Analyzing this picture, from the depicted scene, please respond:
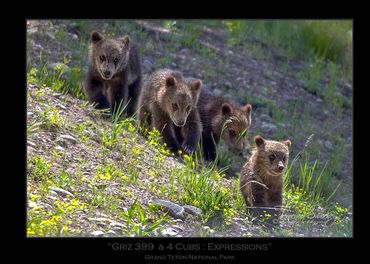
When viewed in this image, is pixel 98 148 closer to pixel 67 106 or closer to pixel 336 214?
pixel 67 106

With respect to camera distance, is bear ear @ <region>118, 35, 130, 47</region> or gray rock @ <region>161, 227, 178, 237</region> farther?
bear ear @ <region>118, 35, 130, 47</region>

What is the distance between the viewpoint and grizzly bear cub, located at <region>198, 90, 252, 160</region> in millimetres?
9789

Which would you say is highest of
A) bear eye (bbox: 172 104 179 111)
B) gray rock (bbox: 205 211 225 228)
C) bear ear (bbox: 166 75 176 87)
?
bear ear (bbox: 166 75 176 87)

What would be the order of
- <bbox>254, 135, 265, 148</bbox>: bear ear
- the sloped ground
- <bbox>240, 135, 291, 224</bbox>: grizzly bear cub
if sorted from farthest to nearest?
<bbox>254, 135, 265, 148</bbox>: bear ear
<bbox>240, 135, 291, 224</bbox>: grizzly bear cub
the sloped ground

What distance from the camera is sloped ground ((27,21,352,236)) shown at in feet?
20.8

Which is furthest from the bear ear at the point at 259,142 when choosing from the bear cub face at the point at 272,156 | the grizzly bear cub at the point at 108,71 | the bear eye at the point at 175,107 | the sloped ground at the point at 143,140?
the grizzly bear cub at the point at 108,71

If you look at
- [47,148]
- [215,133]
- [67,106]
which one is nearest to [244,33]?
[215,133]

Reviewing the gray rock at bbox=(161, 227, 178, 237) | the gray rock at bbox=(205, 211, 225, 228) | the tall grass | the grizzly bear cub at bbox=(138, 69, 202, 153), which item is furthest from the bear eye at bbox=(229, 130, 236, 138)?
the tall grass

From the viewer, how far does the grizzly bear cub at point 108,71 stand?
942cm

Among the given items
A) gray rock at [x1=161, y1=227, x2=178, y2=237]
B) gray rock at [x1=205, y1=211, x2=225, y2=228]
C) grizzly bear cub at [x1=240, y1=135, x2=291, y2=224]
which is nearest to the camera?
gray rock at [x1=161, y1=227, x2=178, y2=237]

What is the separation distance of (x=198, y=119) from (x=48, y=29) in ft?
9.89

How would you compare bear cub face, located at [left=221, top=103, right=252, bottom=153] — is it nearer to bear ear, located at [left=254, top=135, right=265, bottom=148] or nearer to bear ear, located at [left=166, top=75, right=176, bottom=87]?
bear ear, located at [left=166, top=75, right=176, bottom=87]

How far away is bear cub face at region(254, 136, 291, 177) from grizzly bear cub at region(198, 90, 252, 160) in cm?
171

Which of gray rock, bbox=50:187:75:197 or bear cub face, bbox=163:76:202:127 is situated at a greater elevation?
bear cub face, bbox=163:76:202:127
